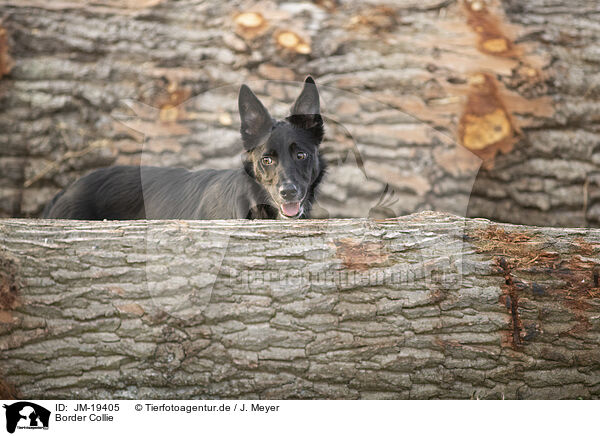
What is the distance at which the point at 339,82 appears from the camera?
4.23 m

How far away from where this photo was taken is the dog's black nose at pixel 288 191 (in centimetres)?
304

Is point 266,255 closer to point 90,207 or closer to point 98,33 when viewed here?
point 90,207

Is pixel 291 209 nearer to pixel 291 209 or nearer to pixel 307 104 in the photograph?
pixel 291 209

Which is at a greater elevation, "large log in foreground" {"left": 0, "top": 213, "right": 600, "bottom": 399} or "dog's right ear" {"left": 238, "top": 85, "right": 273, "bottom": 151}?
"dog's right ear" {"left": 238, "top": 85, "right": 273, "bottom": 151}

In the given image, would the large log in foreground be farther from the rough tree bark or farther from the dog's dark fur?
the rough tree bark

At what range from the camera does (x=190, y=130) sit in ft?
13.1

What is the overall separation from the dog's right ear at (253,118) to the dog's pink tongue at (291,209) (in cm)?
40

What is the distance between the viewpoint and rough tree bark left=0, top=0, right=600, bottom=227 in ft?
13.4
